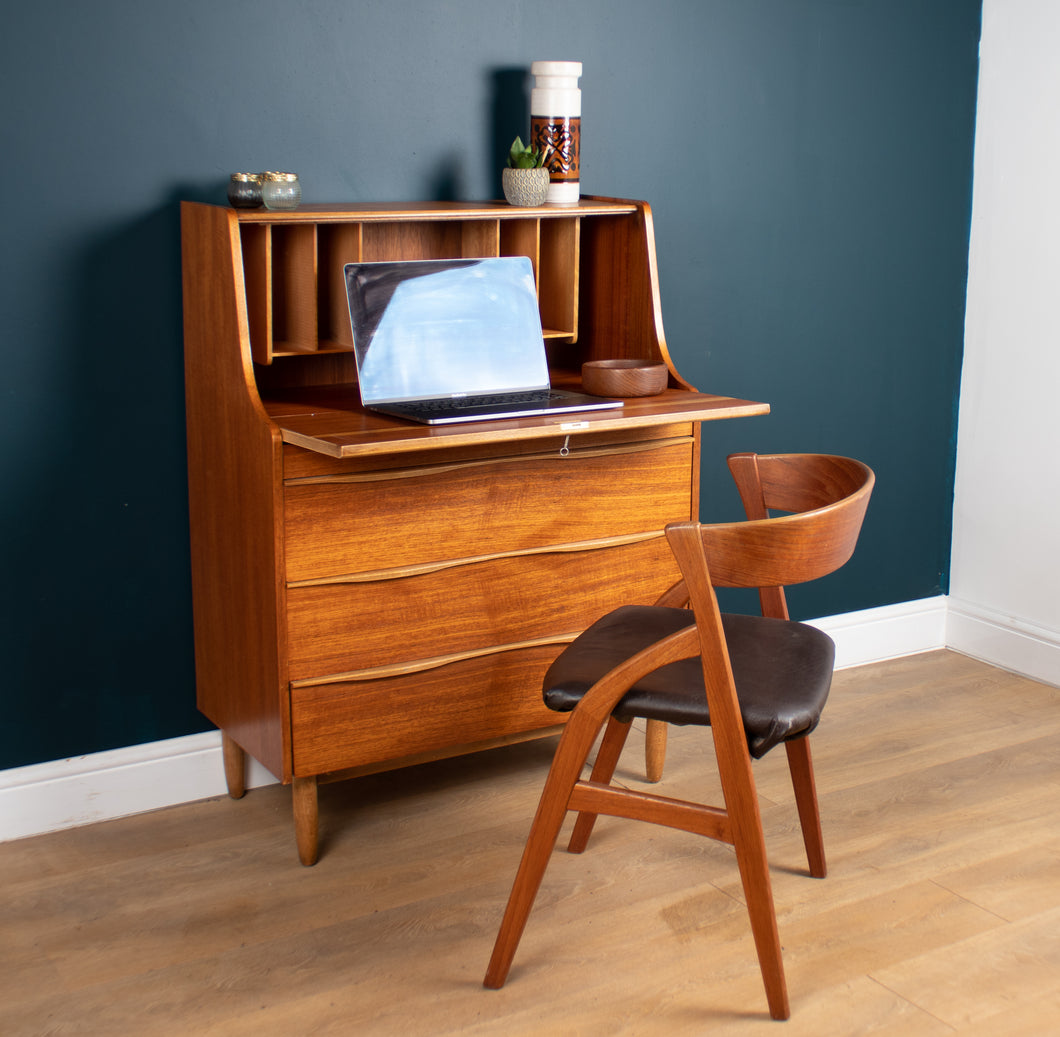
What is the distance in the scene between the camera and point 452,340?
96.2 inches

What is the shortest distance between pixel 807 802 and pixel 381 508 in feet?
3.03

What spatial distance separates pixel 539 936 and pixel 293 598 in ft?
2.33

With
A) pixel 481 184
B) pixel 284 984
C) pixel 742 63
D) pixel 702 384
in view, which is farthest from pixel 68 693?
pixel 742 63

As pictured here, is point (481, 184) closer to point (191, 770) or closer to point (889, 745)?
point (191, 770)

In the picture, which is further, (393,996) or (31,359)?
(31,359)

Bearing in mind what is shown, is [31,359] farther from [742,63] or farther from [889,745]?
[889,745]

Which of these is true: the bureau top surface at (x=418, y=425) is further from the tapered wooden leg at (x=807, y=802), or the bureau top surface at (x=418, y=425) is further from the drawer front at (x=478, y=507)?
the tapered wooden leg at (x=807, y=802)

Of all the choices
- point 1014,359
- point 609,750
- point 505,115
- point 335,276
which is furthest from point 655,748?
point 1014,359

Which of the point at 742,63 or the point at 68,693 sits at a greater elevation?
the point at 742,63

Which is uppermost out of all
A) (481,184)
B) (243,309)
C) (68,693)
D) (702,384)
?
(481,184)

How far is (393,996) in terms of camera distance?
1990 mm

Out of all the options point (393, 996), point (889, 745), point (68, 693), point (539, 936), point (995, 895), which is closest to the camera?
point (393, 996)

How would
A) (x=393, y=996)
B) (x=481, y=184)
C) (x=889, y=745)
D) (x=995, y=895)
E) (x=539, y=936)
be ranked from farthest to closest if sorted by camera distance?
(x=889, y=745) < (x=481, y=184) < (x=995, y=895) < (x=539, y=936) < (x=393, y=996)

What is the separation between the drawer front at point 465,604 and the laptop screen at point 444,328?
347mm
